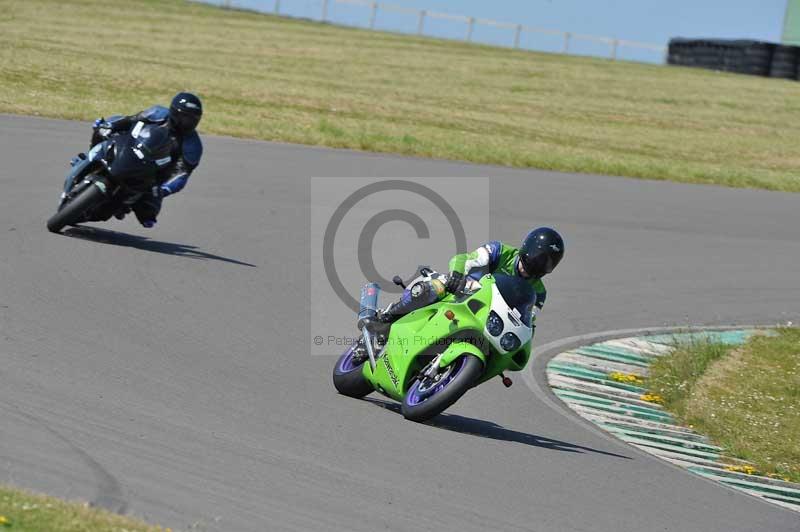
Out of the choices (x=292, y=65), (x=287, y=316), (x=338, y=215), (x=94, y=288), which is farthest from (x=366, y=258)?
(x=292, y=65)

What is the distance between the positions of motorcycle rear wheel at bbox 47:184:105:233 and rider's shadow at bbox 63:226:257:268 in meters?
0.19

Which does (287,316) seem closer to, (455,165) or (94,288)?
(94,288)

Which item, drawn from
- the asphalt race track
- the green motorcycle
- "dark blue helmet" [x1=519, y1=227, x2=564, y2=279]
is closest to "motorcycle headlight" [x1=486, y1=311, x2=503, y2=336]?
the green motorcycle

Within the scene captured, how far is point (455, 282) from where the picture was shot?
8.59 meters

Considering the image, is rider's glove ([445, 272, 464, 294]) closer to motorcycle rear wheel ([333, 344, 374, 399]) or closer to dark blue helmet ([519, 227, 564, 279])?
dark blue helmet ([519, 227, 564, 279])

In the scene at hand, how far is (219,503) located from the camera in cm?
582

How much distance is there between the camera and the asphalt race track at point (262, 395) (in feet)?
20.3

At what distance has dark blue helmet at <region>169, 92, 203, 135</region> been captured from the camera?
43.3ft

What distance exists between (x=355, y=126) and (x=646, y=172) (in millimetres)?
5911

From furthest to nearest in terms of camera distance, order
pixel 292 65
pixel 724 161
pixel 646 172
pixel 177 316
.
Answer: pixel 292 65, pixel 724 161, pixel 646 172, pixel 177 316

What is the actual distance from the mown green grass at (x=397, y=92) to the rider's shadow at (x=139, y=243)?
9.51m

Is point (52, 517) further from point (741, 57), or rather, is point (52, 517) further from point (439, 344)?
point (741, 57)

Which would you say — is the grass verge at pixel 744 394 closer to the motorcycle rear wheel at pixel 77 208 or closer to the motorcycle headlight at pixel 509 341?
the motorcycle headlight at pixel 509 341

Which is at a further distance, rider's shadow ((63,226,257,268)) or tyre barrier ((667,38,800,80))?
tyre barrier ((667,38,800,80))
